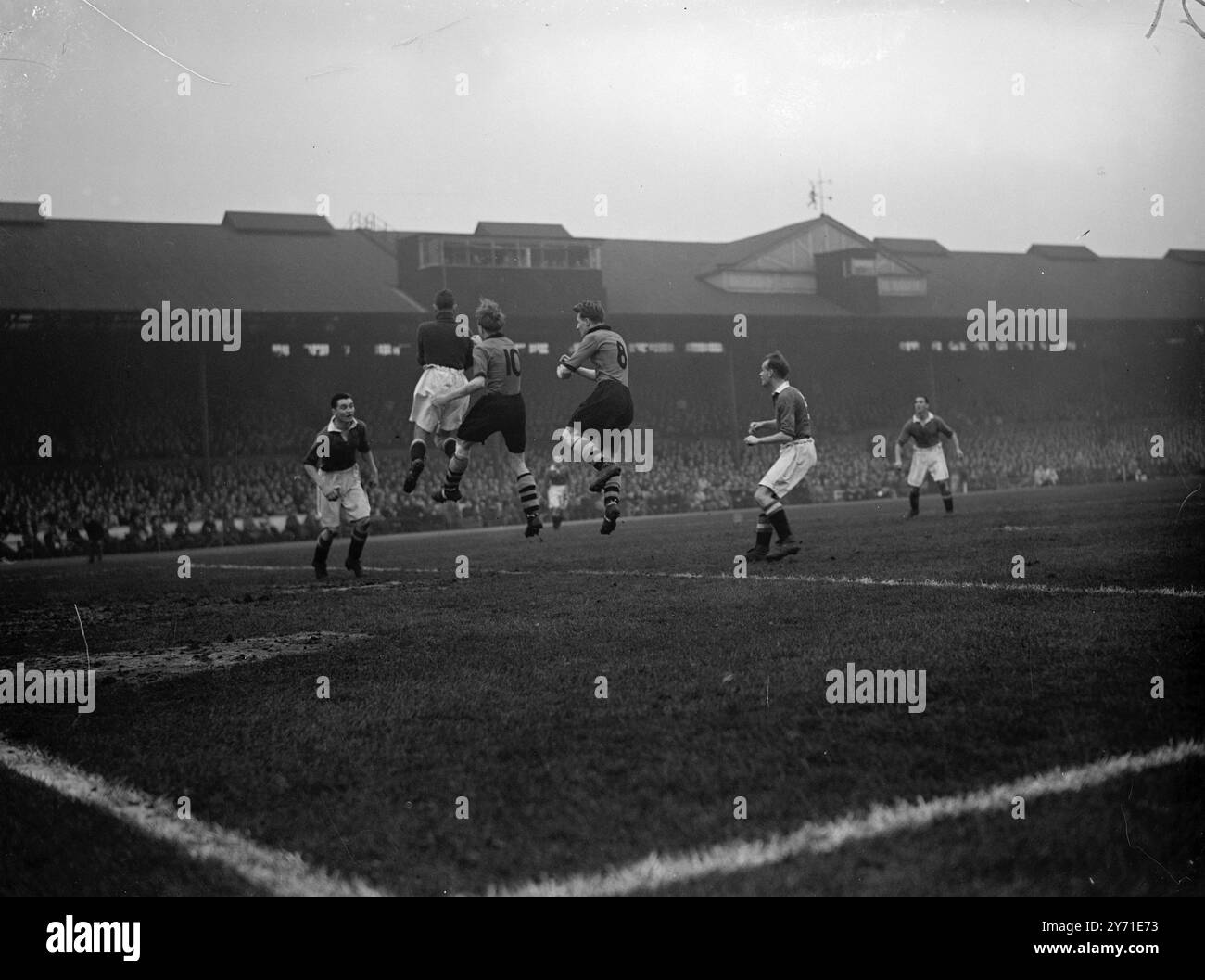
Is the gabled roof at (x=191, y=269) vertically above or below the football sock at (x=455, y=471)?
above

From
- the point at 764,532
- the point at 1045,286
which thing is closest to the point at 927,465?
the point at 764,532

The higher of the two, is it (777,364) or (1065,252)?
(1065,252)

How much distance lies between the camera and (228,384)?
35.2m

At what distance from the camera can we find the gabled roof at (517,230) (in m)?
40.2

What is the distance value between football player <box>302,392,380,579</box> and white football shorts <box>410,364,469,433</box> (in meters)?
3.08

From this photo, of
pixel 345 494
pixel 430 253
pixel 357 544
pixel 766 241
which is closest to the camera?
pixel 345 494

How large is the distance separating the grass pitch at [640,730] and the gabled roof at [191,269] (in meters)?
20.2

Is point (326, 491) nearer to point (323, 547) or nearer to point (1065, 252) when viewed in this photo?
point (323, 547)

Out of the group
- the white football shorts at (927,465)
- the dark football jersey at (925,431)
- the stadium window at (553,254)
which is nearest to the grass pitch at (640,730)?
the dark football jersey at (925,431)

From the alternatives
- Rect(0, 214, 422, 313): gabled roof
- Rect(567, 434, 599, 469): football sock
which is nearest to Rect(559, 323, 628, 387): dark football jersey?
Rect(567, 434, 599, 469): football sock

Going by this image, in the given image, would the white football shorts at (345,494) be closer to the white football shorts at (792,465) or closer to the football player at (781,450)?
the football player at (781,450)

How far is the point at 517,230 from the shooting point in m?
41.9

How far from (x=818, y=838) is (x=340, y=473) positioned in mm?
11734

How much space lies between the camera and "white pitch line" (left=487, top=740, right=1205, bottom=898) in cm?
362
